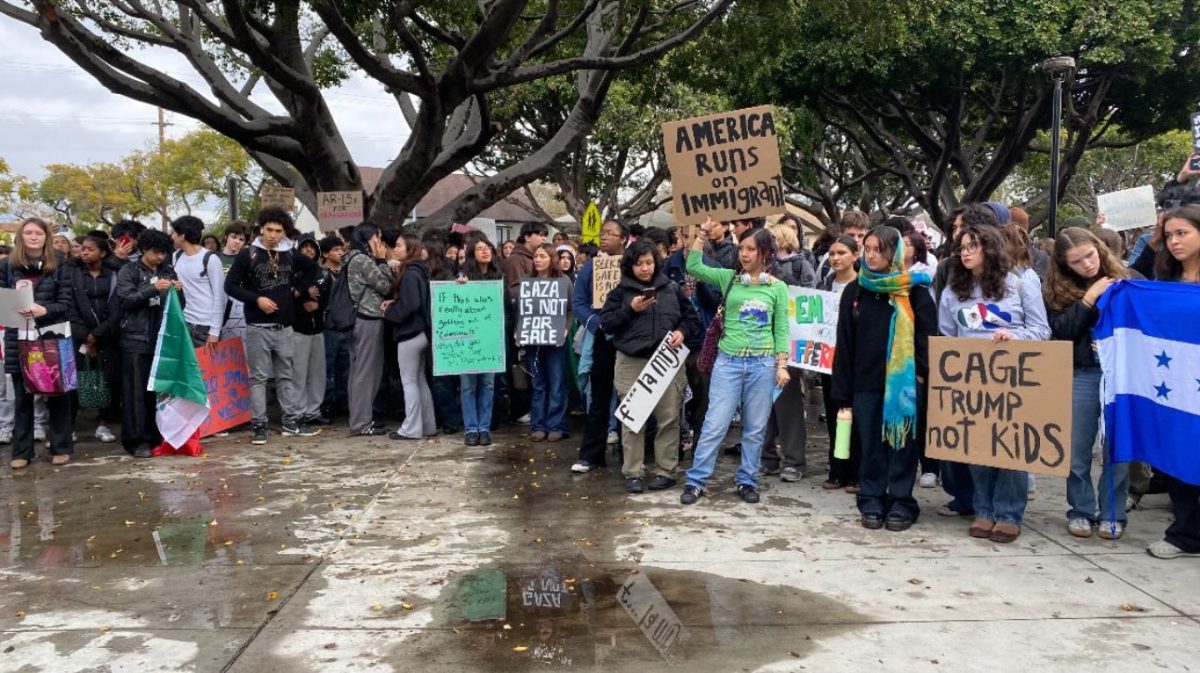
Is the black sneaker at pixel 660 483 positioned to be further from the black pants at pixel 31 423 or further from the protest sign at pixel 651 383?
the black pants at pixel 31 423

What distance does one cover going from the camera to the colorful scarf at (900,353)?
5.92 metres

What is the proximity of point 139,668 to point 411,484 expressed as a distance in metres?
3.33

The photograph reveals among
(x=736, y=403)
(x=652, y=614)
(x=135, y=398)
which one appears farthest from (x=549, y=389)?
(x=652, y=614)

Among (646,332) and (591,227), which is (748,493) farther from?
(591,227)

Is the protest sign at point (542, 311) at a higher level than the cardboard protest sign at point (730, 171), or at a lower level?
lower

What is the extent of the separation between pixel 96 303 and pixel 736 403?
6178 millimetres

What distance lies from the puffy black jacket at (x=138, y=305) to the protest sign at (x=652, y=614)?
5418 mm

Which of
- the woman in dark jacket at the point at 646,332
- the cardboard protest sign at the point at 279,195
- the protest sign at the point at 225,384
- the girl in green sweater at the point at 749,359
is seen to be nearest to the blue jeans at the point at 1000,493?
the girl in green sweater at the point at 749,359

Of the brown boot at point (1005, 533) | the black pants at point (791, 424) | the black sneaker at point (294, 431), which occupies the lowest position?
the brown boot at point (1005, 533)

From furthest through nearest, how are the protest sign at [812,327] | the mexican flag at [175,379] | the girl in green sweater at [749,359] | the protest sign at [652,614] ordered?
the mexican flag at [175,379] < the protest sign at [812,327] < the girl in green sweater at [749,359] < the protest sign at [652,614]

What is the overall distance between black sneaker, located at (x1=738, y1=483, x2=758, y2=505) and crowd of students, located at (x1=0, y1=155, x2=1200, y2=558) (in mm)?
11

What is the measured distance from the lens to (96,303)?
356 inches

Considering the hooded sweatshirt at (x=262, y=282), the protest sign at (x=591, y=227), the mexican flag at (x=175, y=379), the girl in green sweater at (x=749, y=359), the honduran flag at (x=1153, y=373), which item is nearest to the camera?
the honduran flag at (x=1153, y=373)

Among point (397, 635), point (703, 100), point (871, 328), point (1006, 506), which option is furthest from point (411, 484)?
point (703, 100)
